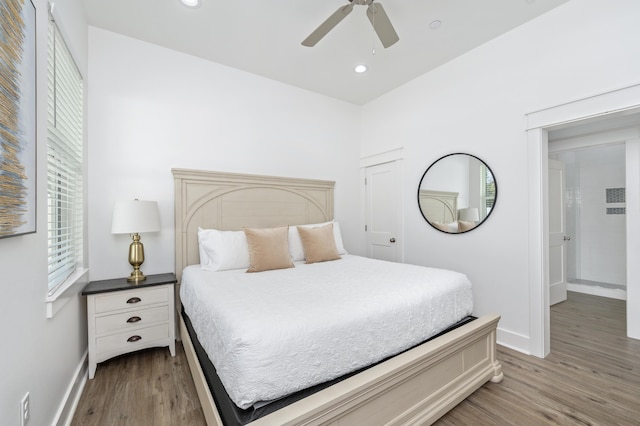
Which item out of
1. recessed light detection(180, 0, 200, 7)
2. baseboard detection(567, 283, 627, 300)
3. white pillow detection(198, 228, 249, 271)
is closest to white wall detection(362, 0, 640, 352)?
white pillow detection(198, 228, 249, 271)

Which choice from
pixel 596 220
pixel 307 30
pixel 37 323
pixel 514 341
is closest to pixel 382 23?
pixel 307 30

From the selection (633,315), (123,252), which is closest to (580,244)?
(633,315)

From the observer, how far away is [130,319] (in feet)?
7.56

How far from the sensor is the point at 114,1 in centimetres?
224

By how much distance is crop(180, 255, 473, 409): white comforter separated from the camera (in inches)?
46.9

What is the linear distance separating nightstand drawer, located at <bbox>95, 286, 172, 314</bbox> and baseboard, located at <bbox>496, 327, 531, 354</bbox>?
10.3ft

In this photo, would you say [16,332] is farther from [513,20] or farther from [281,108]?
[513,20]

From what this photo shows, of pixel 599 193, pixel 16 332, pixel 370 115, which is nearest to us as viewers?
pixel 16 332

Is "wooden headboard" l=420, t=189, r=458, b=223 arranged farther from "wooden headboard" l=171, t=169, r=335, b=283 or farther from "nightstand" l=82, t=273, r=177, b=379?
"nightstand" l=82, t=273, r=177, b=379

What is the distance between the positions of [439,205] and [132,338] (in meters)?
3.29

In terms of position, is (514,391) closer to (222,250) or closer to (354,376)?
(354,376)

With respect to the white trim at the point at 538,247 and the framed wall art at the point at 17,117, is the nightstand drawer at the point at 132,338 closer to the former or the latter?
the framed wall art at the point at 17,117

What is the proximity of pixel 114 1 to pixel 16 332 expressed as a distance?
2.48 m

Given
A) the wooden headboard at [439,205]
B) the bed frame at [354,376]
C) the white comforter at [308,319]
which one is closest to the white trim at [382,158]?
the wooden headboard at [439,205]
